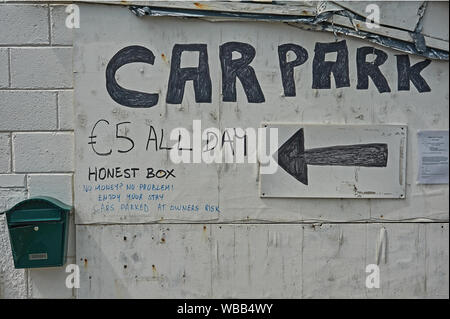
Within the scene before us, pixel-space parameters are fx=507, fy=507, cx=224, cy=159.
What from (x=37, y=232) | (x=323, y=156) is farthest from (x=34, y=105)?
(x=323, y=156)

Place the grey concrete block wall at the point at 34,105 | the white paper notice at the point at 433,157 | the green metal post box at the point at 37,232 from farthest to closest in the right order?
1. the white paper notice at the point at 433,157
2. the grey concrete block wall at the point at 34,105
3. the green metal post box at the point at 37,232

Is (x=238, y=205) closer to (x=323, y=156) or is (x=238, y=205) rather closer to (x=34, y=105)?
(x=323, y=156)

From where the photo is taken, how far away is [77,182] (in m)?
3.56

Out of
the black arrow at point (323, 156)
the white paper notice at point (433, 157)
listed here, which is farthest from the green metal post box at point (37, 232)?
the white paper notice at point (433, 157)

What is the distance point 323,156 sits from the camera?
141 inches

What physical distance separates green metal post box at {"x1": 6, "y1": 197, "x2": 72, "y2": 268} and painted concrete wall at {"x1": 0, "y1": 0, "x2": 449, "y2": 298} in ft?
0.71

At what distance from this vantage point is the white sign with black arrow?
3.57 metres

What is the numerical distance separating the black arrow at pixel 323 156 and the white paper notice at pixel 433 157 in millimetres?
275

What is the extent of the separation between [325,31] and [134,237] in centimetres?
198

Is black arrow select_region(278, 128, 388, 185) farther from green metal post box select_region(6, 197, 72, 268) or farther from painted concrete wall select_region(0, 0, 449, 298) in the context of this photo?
green metal post box select_region(6, 197, 72, 268)

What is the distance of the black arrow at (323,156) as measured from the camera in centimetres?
357

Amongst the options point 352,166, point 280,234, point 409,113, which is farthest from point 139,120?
point 409,113

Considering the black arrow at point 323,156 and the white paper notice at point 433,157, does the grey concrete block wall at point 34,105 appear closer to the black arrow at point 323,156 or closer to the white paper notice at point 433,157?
the black arrow at point 323,156

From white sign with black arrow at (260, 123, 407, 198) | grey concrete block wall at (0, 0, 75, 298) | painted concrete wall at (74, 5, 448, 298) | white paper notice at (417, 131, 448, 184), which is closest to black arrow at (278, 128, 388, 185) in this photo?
white sign with black arrow at (260, 123, 407, 198)
